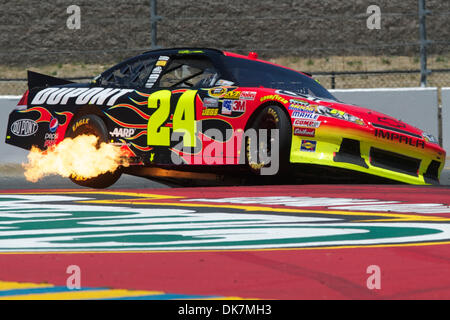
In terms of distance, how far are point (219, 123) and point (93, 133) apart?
1.52 meters

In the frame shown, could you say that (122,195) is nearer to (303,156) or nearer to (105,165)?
(105,165)

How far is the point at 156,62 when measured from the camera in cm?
1007

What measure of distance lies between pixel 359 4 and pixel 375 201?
47542 mm

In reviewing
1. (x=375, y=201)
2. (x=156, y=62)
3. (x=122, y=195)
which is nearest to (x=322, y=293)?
(x=375, y=201)

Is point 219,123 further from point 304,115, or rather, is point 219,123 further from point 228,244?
point 228,244

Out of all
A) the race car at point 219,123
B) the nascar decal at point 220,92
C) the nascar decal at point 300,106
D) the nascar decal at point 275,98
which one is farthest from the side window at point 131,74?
the nascar decal at point 300,106

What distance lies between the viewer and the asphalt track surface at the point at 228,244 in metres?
4.68

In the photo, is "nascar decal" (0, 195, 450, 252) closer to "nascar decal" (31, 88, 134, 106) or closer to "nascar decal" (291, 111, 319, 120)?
"nascar decal" (291, 111, 319, 120)

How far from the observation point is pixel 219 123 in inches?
364

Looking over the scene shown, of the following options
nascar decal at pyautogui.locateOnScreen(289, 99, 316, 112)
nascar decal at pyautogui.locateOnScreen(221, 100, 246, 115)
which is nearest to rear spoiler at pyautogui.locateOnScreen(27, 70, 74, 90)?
nascar decal at pyautogui.locateOnScreen(221, 100, 246, 115)

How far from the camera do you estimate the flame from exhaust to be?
9930 millimetres

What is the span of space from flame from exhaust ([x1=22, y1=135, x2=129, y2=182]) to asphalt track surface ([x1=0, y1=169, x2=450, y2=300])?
0.33m
